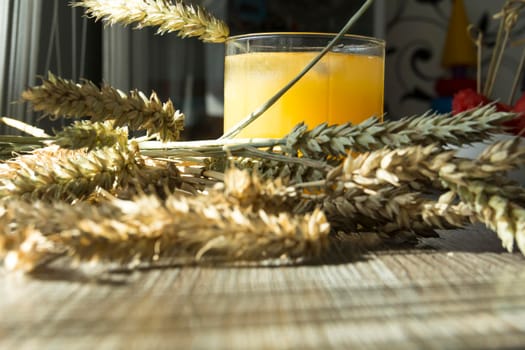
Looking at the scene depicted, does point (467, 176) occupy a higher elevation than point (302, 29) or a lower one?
lower

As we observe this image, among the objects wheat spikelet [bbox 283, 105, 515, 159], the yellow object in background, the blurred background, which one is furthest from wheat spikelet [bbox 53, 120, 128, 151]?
the yellow object in background

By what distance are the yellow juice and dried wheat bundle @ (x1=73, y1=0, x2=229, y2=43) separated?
0.05m

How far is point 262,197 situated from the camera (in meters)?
0.36

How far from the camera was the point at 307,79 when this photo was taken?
55 cm

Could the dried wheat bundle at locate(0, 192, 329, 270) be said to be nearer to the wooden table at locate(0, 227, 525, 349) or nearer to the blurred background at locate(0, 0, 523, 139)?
the wooden table at locate(0, 227, 525, 349)

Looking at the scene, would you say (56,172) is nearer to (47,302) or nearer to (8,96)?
(47,302)

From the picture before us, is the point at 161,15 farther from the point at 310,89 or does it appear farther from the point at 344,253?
the point at 344,253

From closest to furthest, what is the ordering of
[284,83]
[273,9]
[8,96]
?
[284,83] → [8,96] → [273,9]

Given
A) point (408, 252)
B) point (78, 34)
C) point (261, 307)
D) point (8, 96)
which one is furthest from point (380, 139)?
point (78, 34)

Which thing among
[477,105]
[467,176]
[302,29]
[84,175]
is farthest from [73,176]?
[302,29]

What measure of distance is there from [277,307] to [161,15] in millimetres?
322

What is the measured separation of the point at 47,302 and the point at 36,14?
79cm

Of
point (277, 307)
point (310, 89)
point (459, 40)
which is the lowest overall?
point (277, 307)

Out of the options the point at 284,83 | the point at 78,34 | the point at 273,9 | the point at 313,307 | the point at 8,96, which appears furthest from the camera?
the point at 273,9
